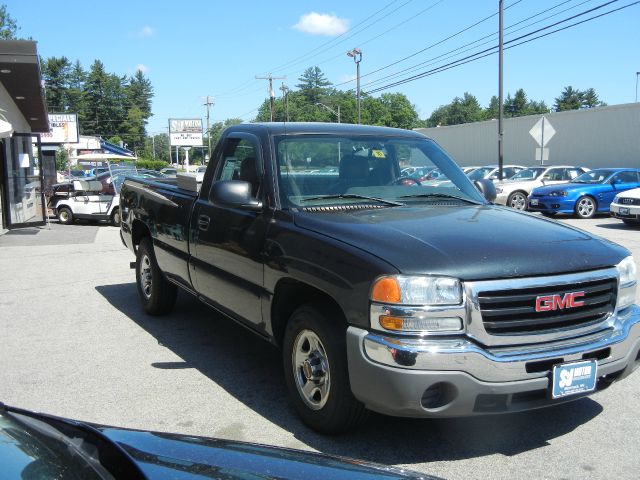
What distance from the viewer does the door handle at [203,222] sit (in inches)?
204

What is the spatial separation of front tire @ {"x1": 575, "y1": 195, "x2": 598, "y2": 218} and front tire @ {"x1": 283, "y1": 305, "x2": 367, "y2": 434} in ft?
53.7

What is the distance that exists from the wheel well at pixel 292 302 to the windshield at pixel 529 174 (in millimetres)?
18786

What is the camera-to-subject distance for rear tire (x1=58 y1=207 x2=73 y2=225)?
19.3 meters

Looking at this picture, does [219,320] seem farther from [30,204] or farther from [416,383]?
[30,204]

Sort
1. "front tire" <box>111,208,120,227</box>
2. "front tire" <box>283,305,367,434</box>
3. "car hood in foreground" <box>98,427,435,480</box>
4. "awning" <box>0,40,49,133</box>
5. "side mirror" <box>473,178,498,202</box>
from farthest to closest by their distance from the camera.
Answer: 1. "front tire" <box>111,208,120,227</box>
2. "awning" <box>0,40,49,133</box>
3. "side mirror" <box>473,178,498,202</box>
4. "front tire" <box>283,305,367,434</box>
5. "car hood in foreground" <box>98,427,435,480</box>

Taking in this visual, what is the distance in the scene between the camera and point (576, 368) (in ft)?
11.1

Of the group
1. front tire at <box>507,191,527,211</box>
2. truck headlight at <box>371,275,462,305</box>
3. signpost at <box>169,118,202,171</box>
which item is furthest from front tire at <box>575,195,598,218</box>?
signpost at <box>169,118,202,171</box>

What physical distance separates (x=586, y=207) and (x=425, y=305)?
16.9 m

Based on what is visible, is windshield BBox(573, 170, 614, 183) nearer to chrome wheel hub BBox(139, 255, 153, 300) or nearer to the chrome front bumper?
chrome wheel hub BBox(139, 255, 153, 300)

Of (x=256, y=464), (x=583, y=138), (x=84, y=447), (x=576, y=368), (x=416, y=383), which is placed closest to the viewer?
(x=84, y=447)

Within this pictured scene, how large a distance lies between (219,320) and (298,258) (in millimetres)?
3248

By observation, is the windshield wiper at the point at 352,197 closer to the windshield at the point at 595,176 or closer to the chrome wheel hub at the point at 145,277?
the chrome wheel hub at the point at 145,277

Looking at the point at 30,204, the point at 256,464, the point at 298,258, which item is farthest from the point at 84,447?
the point at 30,204

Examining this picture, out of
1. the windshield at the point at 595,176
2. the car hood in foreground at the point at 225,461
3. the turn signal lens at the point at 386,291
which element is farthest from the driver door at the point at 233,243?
the windshield at the point at 595,176
